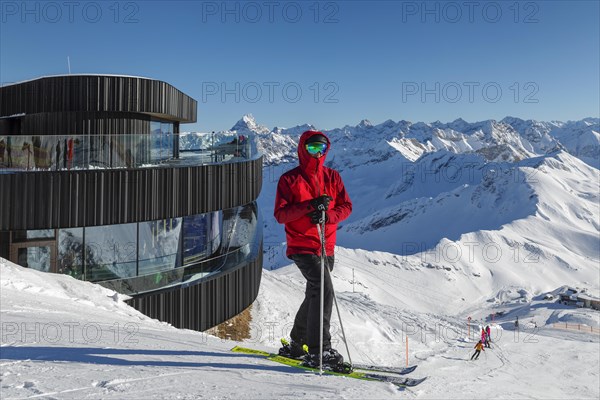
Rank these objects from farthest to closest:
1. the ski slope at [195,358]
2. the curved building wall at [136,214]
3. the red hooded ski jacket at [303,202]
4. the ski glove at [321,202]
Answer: the curved building wall at [136,214]
the red hooded ski jacket at [303,202]
the ski glove at [321,202]
the ski slope at [195,358]

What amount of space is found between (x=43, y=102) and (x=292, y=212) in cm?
1625

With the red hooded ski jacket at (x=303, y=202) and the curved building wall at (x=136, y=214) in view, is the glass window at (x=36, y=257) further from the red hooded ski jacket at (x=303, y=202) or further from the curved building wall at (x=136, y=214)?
the red hooded ski jacket at (x=303, y=202)

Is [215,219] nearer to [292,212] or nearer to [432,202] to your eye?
[292,212]

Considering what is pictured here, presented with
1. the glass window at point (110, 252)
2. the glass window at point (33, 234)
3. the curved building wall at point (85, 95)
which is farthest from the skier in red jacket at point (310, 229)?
the curved building wall at point (85, 95)

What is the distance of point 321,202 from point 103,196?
27.9 ft

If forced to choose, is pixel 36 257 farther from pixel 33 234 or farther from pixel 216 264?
pixel 216 264

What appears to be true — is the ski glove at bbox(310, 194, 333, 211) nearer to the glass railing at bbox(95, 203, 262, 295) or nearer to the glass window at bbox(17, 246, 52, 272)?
the glass railing at bbox(95, 203, 262, 295)

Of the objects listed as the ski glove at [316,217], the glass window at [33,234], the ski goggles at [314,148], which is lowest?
the glass window at [33,234]

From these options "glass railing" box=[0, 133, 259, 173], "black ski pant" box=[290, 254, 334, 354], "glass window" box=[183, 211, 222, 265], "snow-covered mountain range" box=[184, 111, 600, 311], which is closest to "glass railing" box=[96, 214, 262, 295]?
"glass window" box=[183, 211, 222, 265]

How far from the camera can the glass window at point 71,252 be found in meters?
11.8

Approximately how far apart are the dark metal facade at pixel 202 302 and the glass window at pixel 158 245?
0.86 m

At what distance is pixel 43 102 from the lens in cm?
→ 1748

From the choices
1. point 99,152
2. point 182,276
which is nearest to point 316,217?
point 99,152

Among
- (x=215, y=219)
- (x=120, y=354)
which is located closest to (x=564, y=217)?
(x=215, y=219)
